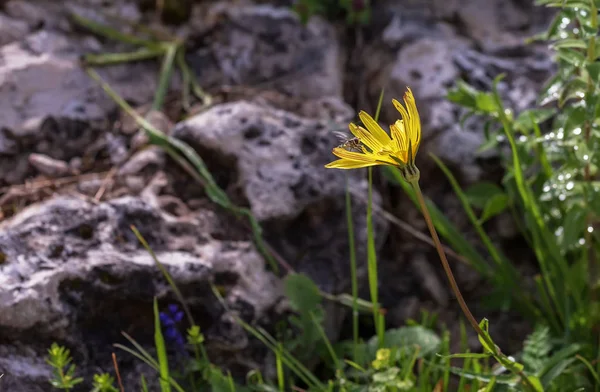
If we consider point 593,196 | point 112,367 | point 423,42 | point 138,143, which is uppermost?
point 423,42

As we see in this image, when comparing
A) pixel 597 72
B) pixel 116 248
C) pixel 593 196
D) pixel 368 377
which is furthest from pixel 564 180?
pixel 116 248

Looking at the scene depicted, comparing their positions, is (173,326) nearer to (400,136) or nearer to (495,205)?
(400,136)

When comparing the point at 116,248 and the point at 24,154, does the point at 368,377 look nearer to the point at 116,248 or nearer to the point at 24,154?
the point at 116,248

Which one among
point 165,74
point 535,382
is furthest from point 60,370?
point 165,74

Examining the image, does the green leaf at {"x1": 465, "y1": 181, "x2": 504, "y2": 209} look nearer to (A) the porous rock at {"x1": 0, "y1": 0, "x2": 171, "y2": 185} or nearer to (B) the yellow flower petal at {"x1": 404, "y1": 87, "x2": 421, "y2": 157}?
(B) the yellow flower petal at {"x1": 404, "y1": 87, "x2": 421, "y2": 157}

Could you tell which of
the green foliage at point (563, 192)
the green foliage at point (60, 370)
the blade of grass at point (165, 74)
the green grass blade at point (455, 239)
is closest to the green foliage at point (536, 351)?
the green foliage at point (563, 192)

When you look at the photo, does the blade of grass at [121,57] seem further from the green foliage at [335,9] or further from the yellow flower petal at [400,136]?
the yellow flower petal at [400,136]
